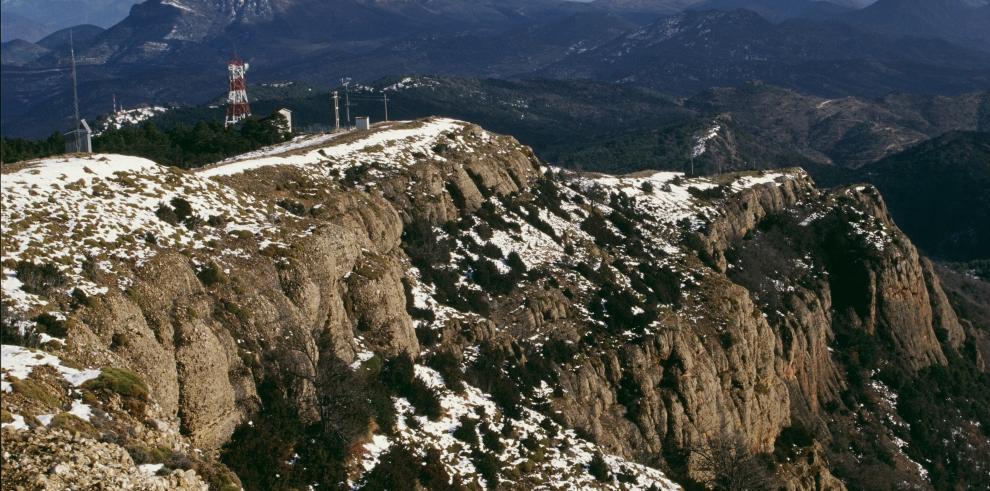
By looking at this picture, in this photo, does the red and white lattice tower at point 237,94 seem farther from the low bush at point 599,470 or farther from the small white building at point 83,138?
the low bush at point 599,470

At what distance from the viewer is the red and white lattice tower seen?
82.9 m

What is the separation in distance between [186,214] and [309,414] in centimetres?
925

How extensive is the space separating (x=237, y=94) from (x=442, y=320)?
48411 millimetres

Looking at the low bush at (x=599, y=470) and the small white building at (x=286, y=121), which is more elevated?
the small white building at (x=286, y=121)

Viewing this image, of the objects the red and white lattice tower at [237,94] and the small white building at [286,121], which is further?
the red and white lattice tower at [237,94]

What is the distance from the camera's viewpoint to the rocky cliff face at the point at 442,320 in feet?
84.3

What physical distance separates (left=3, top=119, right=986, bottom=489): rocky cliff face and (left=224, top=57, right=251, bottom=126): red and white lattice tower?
2212cm

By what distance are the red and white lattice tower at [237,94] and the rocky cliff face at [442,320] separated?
2212cm

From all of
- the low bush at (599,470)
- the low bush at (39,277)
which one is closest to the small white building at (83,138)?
the low bush at (39,277)

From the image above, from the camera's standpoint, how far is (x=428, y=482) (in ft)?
106

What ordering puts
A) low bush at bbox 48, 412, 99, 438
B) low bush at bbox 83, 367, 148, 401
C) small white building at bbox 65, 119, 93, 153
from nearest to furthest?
1. low bush at bbox 48, 412, 99, 438
2. low bush at bbox 83, 367, 148, 401
3. small white building at bbox 65, 119, 93, 153

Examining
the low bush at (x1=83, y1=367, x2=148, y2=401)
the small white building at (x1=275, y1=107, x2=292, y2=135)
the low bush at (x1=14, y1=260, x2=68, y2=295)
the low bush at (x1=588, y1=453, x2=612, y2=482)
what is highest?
the low bush at (x1=14, y1=260, x2=68, y2=295)

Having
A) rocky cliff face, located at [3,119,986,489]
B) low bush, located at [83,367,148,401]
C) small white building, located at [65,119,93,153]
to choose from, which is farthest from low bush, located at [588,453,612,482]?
small white building, located at [65,119,93,153]

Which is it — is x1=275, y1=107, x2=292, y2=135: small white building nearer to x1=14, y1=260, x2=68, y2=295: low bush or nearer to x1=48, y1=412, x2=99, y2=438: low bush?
x1=14, y1=260, x2=68, y2=295: low bush
